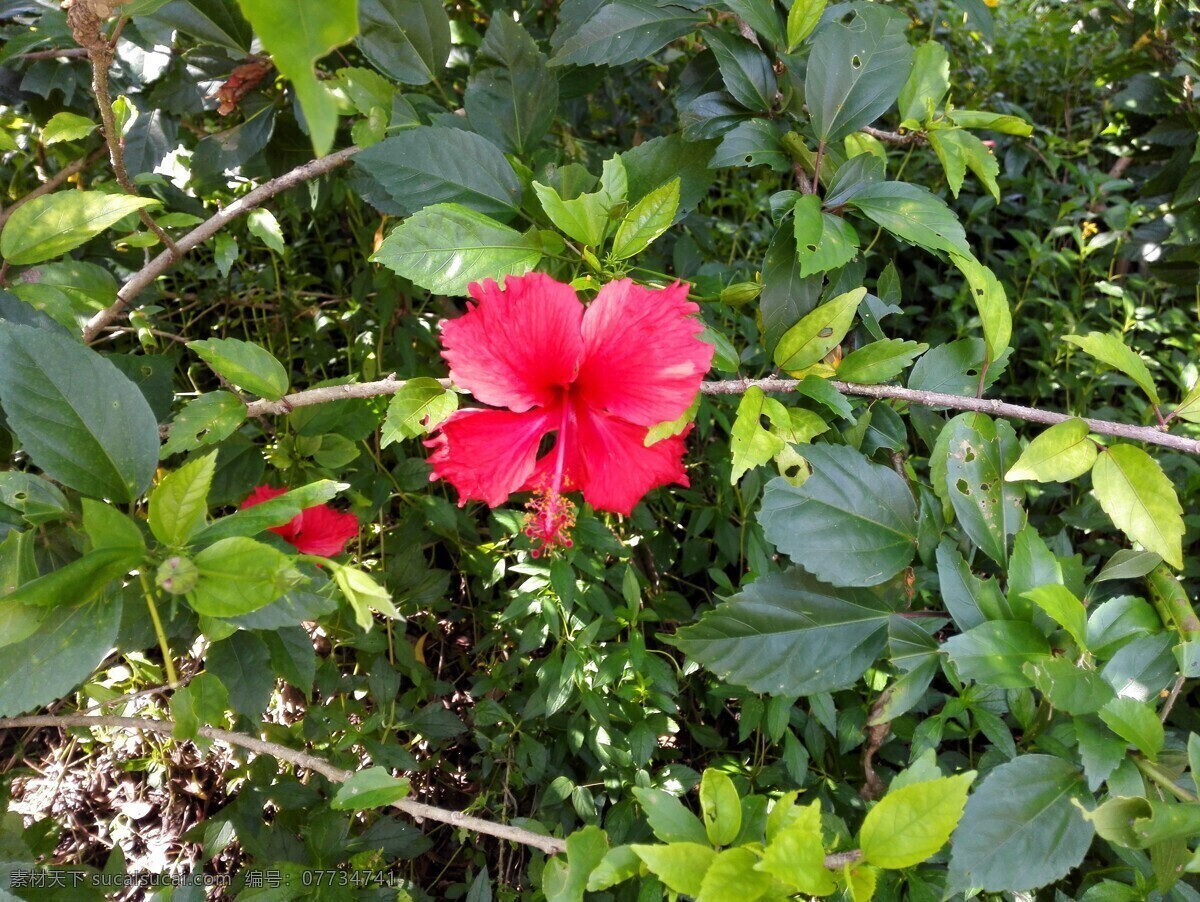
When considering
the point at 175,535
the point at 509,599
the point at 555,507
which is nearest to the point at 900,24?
the point at 555,507

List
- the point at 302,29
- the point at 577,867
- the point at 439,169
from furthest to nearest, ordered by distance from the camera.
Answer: the point at 439,169
the point at 577,867
the point at 302,29

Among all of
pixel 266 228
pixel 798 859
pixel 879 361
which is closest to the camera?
pixel 798 859

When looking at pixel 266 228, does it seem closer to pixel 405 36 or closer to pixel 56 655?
pixel 405 36

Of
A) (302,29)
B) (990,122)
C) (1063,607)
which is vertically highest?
(302,29)

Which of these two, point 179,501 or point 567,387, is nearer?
point 179,501

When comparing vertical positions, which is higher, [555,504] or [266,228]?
[266,228]

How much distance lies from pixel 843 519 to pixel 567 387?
0.35 meters

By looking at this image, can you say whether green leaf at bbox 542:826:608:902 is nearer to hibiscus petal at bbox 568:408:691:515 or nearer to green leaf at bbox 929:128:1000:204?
hibiscus petal at bbox 568:408:691:515

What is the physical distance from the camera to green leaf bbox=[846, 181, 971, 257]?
0.84 metres

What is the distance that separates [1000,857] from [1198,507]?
1.26 meters

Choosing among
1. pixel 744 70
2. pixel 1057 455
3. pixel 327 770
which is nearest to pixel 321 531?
pixel 327 770

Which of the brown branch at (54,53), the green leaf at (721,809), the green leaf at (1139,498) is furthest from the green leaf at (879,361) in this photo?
the brown branch at (54,53)

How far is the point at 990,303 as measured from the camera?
2.92 feet

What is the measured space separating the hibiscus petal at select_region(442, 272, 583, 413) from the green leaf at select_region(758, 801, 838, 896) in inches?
19.0
